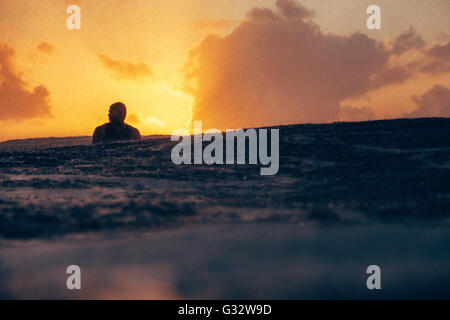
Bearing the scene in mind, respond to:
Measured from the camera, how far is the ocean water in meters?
3.59

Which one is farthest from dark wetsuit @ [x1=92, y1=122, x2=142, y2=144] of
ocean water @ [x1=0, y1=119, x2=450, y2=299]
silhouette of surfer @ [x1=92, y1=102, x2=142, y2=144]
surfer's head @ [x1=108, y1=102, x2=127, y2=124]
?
ocean water @ [x1=0, y1=119, x2=450, y2=299]

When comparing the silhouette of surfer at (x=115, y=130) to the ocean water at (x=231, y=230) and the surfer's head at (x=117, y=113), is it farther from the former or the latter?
the ocean water at (x=231, y=230)

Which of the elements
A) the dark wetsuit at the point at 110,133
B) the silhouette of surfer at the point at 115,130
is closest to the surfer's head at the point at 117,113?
the silhouette of surfer at the point at 115,130

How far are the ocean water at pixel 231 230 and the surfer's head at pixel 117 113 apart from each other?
642cm

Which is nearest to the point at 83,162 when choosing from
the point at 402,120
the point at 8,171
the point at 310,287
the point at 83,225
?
the point at 8,171

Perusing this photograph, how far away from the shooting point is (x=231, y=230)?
4.66m

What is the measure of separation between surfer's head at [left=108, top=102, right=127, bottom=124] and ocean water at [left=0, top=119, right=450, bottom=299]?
6.42m

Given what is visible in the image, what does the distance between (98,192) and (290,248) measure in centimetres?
331

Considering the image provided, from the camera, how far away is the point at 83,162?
9.47m

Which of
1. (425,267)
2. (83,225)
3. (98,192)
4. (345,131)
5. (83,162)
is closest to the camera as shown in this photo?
(425,267)

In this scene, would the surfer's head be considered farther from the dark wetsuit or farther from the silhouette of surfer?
the dark wetsuit

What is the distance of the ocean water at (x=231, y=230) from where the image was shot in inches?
141
